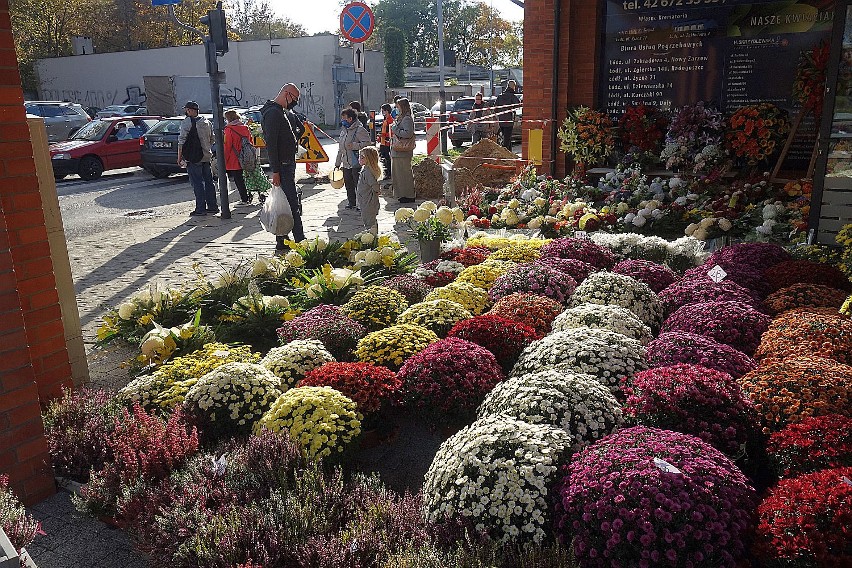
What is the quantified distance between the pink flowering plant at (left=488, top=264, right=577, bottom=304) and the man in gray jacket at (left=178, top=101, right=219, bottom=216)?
8.29 m

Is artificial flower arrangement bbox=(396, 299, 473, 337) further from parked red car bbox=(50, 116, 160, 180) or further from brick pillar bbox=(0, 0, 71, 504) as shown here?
parked red car bbox=(50, 116, 160, 180)

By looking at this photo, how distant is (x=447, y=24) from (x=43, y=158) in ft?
248

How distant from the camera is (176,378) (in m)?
4.49

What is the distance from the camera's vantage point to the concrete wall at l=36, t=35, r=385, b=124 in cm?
3884

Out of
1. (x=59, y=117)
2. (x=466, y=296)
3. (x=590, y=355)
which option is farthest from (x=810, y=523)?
(x=59, y=117)

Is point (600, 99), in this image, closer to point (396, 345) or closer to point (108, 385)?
point (396, 345)

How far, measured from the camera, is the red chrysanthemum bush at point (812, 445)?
273cm

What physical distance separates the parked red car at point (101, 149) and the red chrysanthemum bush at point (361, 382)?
636 inches

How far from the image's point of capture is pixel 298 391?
3.75 metres

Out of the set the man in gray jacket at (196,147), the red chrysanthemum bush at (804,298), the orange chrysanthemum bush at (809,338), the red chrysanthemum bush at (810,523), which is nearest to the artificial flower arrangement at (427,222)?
the red chrysanthemum bush at (804,298)

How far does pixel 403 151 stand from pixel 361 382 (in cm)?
931

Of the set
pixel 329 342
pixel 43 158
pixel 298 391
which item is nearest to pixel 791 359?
pixel 298 391

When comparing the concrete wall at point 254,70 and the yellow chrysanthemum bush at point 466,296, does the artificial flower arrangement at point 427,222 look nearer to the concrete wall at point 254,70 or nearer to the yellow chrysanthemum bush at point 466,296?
the yellow chrysanthemum bush at point 466,296

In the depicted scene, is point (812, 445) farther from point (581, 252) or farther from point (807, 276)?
point (581, 252)
